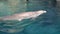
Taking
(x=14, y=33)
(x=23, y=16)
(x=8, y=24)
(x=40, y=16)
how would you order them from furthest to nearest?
1. (x=40, y=16)
2. (x=23, y=16)
3. (x=8, y=24)
4. (x=14, y=33)

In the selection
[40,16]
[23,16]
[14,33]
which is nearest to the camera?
[14,33]

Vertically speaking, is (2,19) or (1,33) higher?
(2,19)

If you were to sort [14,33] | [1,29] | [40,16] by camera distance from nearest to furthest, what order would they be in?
1. [14,33]
2. [1,29]
3. [40,16]

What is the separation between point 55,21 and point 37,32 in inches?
54.4

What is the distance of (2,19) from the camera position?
547cm

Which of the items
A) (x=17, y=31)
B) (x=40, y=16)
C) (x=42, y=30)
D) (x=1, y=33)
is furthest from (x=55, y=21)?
(x=1, y=33)

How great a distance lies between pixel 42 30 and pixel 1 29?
1.28 meters

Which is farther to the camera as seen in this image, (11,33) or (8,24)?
(8,24)

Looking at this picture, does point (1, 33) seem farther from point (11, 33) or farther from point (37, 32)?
point (37, 32)

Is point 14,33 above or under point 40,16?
under

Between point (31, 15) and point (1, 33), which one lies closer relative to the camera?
point (1, 33)

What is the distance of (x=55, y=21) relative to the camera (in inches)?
233

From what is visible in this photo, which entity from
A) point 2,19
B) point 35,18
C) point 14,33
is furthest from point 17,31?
point 35,18

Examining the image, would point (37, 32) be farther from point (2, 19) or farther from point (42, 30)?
point (2, 19)
